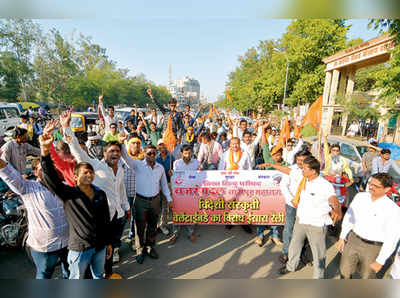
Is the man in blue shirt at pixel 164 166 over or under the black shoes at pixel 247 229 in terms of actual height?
over

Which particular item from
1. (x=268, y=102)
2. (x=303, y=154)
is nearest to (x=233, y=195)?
(x=303, y=154)

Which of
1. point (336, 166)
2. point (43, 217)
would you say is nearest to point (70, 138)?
point (43, 217)

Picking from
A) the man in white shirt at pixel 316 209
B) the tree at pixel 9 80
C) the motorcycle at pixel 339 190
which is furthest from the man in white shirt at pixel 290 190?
the tree at pixel 9 80

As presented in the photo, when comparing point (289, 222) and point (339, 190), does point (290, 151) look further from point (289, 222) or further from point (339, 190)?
point (289, 222)

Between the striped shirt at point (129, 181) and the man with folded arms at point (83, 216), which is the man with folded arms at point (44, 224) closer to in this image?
the man with folded arms at point (83, 216)

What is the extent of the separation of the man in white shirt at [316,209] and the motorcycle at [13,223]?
13.8ft

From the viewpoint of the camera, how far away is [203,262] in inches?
138

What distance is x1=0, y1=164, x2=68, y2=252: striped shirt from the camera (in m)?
2.15

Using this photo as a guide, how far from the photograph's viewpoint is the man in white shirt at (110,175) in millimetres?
2635

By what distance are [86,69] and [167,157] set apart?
90.3 ft

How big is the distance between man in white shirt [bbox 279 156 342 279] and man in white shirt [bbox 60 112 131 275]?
8.12ft

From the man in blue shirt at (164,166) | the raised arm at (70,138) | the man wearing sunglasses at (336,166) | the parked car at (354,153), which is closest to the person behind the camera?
the raised arm at (70,138)

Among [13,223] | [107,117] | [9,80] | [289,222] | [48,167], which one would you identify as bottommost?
[13,223]

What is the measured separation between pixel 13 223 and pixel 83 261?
87.2 inches
